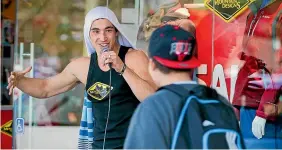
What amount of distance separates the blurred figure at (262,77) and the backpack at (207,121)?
7.10ft

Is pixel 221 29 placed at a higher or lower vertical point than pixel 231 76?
higher

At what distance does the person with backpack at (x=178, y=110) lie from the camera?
2127 millimetres

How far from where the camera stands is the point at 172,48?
225cm

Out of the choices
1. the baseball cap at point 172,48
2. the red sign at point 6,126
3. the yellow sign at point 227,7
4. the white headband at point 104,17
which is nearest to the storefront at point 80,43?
the yellow sign at point 227,7

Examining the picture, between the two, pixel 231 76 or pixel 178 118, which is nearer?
pixel 178 118

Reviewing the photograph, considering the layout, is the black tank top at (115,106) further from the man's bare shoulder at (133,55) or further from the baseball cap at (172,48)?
the baseball cap at (172,48)

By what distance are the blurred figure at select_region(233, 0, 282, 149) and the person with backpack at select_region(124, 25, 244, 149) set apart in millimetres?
2161

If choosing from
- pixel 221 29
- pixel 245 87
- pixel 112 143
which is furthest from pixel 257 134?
pixel 112 143

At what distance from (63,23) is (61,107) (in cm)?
62

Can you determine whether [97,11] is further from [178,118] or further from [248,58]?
[178,118]

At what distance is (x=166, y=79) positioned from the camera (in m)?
2.28

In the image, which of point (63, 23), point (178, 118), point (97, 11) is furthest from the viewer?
point (63, 23)

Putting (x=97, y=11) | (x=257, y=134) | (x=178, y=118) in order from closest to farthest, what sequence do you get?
(x=178, y=118) → (x=97, y=11) → (x=257, y=134)

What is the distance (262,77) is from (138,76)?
135 cm
